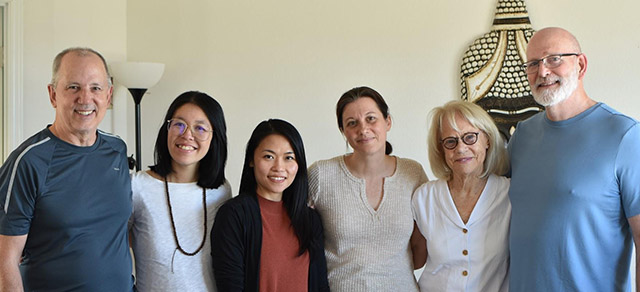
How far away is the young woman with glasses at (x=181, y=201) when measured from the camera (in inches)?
79.0

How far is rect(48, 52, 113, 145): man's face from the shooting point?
1837 mm

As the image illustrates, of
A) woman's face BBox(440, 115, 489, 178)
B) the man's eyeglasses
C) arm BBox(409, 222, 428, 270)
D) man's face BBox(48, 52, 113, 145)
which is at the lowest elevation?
arm BBox(409, 222, 428, 270)

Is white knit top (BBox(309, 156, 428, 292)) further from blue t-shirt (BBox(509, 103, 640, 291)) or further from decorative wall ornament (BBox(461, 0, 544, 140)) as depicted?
decorative wall ornament (BBox(461, 0, 544, 140))

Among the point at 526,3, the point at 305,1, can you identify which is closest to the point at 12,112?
the point at 305,1

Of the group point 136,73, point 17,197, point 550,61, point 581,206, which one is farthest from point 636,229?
point 136,73

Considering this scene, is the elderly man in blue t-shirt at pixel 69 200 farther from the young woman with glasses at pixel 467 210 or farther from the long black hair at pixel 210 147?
the young woman with glasses at pixel 467 210

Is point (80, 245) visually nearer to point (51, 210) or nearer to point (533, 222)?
point (51, 210)

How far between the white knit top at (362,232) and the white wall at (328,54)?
1762 mm

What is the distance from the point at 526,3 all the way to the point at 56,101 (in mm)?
2874

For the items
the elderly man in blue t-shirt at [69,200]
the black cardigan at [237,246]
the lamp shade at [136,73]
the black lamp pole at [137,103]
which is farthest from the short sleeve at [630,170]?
the black lamp pole at [137,103]

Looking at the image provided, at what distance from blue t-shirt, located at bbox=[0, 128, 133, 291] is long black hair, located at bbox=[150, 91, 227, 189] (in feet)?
0.72

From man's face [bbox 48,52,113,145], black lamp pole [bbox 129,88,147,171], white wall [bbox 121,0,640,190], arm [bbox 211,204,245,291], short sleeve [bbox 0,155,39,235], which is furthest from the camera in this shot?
black lamp pole [bbox 129,88,147,171]

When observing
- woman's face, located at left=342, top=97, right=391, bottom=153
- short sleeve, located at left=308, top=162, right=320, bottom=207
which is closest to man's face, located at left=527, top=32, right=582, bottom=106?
woman's face, located at left=342, top=97, right=391, bottom=153

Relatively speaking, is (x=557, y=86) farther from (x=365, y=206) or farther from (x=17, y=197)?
(x=17, y=197)
